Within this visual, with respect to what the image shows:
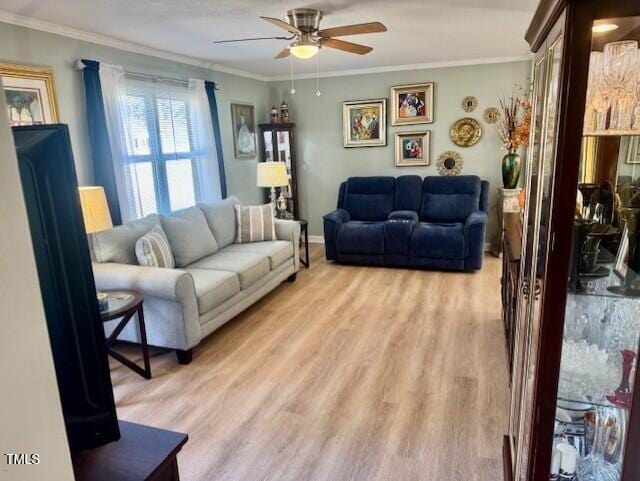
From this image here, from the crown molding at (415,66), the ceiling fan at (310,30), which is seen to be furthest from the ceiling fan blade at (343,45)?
the crown molding at (415,66)

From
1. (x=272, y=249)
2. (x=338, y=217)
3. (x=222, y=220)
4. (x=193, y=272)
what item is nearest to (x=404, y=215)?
(x=338, y=217)

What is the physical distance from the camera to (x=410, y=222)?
16.4 ft

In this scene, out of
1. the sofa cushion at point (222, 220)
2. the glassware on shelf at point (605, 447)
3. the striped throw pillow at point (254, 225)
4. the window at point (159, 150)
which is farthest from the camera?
the striped throw pillow at point (254, 225)

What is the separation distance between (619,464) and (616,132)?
85 centimetres

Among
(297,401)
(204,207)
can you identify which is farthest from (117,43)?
(297,401)

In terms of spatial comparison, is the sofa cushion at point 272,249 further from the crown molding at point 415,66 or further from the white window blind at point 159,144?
the crown molding at point 415,66

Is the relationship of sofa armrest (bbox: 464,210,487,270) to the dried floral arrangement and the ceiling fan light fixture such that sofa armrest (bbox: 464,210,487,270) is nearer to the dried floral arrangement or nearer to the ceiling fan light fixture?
the dried floral arrangement

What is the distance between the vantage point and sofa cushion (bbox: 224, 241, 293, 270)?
4.12 metres

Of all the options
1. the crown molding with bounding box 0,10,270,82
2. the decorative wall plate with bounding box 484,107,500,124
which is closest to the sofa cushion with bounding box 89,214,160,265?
the crown molding with bounding box 0,10,270,82

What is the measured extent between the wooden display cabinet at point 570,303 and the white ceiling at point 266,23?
191 cm

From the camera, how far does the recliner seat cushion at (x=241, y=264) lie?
364 centimetres

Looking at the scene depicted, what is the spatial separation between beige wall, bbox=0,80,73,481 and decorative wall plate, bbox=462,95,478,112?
540 centimetres

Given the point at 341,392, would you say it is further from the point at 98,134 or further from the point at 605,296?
the point at 98,134

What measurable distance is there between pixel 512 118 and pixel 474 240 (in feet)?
5.10
